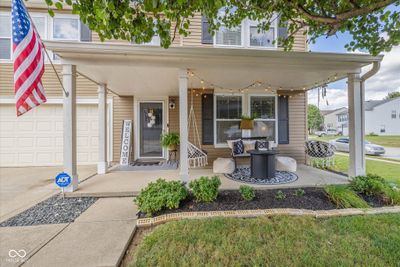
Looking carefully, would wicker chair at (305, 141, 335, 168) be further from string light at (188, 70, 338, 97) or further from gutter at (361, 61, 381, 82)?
gutter at (361, 61, 381, 82)

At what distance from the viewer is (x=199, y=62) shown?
3678mm

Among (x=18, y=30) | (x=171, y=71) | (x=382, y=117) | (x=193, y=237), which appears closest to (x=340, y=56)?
(x=171, y=71)

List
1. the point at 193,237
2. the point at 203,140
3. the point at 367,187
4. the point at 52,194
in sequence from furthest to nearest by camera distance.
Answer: the point at 203,140
the point at 52,194
the point at 367,187
the point at 193,237

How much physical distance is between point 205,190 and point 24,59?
3.31 metres

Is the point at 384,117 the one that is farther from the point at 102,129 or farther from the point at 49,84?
the point at 49,84

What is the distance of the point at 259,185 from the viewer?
390cm

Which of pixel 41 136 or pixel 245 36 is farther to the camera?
pixel 245 36

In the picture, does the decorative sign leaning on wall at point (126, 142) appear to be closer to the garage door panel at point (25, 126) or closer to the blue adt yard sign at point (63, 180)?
the blue adt yard sign at point (63, 180)

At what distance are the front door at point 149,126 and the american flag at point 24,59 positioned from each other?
367 cm

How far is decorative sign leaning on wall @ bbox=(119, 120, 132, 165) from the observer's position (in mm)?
5914

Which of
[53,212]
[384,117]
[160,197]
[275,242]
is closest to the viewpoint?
[275,242]

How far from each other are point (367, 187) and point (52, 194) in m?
5.98

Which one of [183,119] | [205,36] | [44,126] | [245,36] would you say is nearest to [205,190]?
[183,119]

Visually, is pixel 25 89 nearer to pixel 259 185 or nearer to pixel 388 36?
pixel 259 185
